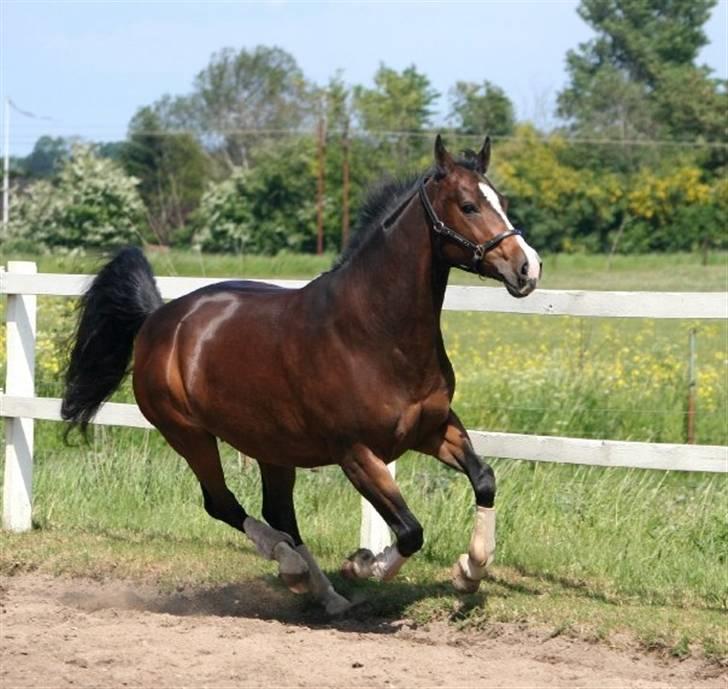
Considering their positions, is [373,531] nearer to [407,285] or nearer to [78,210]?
[407,285]

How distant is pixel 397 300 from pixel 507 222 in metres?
0.61

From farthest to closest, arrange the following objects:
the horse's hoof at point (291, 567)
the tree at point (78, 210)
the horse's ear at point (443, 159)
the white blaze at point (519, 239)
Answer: the tree at point (78, 210) → the horse's hoof at point (291, 567) → the horse's ear at point (443, 159) → the white blaze at point (519, 239)

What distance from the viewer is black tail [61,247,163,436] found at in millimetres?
7914

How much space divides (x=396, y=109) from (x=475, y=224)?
49480 millimetres

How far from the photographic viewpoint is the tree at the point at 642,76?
2301 inches

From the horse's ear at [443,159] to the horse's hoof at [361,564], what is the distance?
176 centimetres

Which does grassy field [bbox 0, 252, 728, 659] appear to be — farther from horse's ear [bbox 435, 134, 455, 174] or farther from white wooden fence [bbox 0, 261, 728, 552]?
horse's ear [bbox 435, 134, 455, 174]

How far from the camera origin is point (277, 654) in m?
5.90

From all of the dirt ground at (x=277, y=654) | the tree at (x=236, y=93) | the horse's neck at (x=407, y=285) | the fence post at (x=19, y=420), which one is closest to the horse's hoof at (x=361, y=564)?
the dirt ground at (x=277, y=654)

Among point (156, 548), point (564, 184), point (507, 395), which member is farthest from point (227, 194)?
point (156, 548)

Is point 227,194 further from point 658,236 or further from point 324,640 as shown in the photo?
point 324,640

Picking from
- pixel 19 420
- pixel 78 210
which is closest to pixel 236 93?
pixel 78 210

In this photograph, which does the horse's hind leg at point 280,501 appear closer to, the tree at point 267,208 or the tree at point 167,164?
the tree at point 267,208

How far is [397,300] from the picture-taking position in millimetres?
6355
